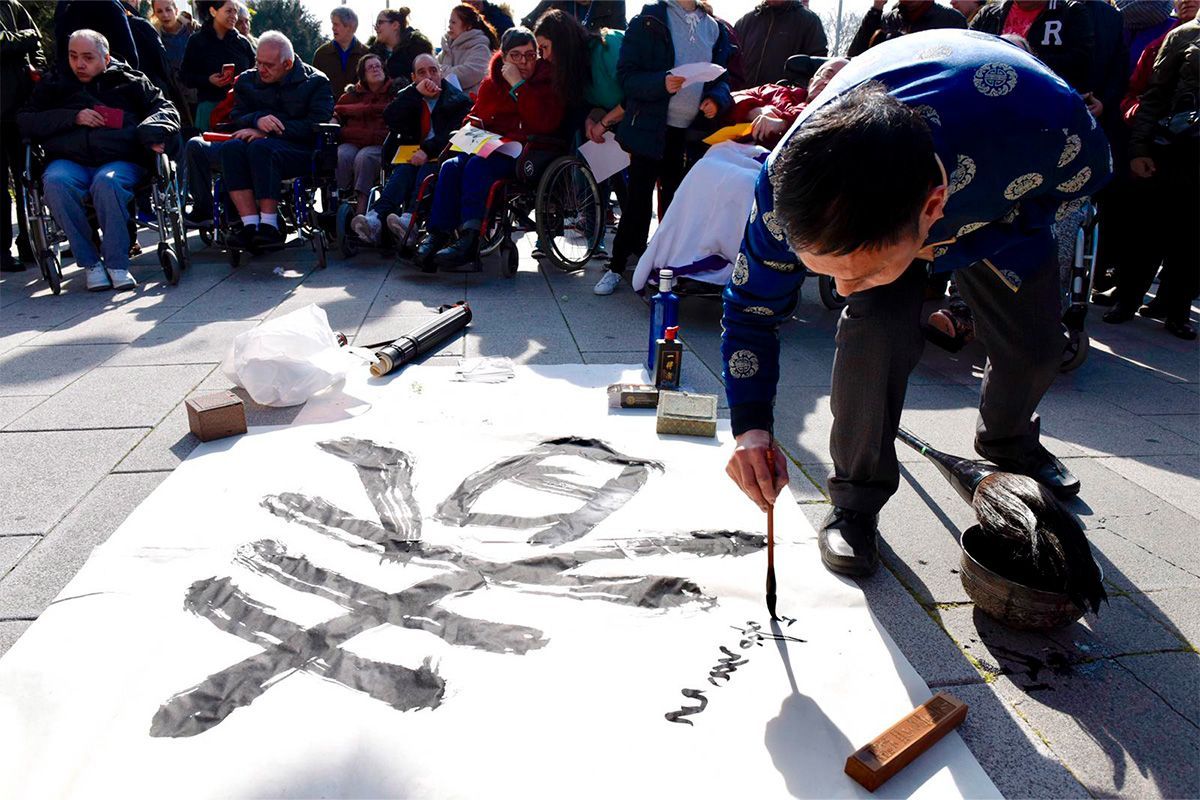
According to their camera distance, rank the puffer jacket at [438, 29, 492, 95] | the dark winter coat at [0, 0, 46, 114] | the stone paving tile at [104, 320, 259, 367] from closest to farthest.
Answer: the stone paving tile at [104, 320, 259, 367] → the dark winter coat at [0, 0, 46, 114] → the puffer jacket at [438, 29, 492, 95]

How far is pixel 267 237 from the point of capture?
487 centimetres

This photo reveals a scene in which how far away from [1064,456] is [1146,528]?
1.50ft

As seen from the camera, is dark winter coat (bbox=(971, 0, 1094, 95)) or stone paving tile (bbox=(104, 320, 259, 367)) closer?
stone paving tile (bbox=(104, 320, 259, 367))

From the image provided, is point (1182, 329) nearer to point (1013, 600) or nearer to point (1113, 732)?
point (1013, 600)

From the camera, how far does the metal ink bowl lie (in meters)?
1.50

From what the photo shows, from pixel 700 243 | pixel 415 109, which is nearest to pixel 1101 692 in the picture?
pixel 700 243

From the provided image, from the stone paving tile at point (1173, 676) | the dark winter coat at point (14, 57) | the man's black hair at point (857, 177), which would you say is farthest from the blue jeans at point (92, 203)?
the stone paving tile at point (1173, 676)

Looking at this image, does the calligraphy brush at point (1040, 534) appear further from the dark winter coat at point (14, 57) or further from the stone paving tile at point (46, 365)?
the dark winter coat at point (14, 57)

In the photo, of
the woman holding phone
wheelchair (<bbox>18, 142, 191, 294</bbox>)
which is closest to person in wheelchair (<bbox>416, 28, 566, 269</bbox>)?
wheelchair (<bbox>18, 142, 191, 294</bbox>)

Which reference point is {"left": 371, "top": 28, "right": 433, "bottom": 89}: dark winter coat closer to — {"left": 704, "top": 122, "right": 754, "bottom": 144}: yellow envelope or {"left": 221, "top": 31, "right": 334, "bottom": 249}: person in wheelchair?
{"left": 221, "top": 31, "right": 334, "bottom": 249}: person in wheelchair

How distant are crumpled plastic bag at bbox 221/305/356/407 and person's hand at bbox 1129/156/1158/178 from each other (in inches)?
150

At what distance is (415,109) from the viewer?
16.6ft

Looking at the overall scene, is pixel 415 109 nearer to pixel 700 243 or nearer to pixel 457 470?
pixel 700 243

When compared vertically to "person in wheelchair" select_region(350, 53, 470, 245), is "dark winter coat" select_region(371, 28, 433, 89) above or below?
above
